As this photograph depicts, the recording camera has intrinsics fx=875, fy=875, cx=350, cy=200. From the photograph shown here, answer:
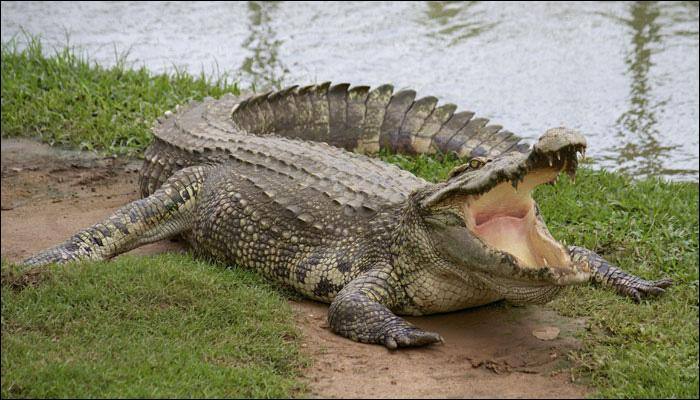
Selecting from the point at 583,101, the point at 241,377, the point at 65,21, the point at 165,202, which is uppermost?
the point at 65,21

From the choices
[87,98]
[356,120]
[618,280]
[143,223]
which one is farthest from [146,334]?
[87,98]

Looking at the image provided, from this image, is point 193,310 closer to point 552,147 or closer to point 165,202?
point 165,202

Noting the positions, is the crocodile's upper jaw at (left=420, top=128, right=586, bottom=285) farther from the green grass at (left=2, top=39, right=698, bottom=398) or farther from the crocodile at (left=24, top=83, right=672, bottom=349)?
the green grass at (left=2, top=39, right=698, bottom=398)

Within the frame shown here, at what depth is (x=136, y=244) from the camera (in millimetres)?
5547

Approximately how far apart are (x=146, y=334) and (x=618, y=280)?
8.25ft

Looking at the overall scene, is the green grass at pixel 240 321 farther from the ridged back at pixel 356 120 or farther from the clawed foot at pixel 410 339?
the ridged back at pixel 356 120

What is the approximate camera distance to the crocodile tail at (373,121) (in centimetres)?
689

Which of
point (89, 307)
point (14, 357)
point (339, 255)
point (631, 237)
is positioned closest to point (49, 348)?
point (14, 357)

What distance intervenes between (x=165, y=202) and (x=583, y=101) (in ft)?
15.4

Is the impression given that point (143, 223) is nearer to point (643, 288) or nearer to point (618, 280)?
point (618, 280)

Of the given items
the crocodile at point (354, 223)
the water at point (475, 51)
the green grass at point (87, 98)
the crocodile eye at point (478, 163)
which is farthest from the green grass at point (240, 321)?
the green grass at point (87, 98)

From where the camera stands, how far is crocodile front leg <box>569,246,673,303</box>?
15.3 feet

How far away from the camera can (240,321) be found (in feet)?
14.0

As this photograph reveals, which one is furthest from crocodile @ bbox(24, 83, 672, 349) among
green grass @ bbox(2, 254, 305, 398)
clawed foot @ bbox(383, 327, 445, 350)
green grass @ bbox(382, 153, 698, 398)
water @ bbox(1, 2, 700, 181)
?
water @ bbox(1, 2, 700, 181)
